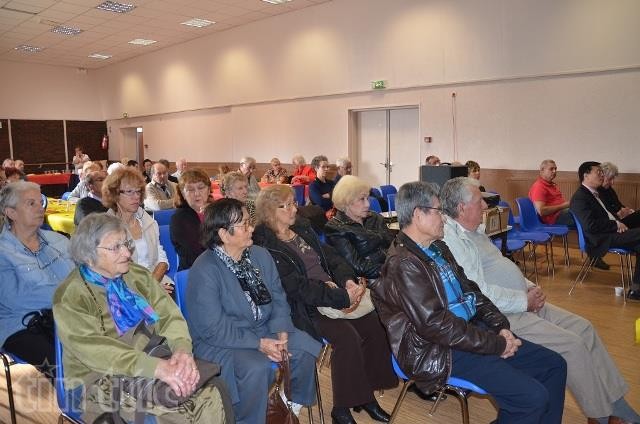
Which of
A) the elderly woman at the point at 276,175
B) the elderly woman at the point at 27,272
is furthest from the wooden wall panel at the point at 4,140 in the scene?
the elderly woman at the point at 27,272

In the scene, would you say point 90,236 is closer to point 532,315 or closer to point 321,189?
point 532,315

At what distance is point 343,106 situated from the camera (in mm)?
10156

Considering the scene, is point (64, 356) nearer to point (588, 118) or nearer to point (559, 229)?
point (559, 229)

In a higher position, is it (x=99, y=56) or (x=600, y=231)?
(x=99, y=56)

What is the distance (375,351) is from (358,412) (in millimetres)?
383

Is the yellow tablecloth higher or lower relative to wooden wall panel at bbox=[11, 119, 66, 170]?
lower

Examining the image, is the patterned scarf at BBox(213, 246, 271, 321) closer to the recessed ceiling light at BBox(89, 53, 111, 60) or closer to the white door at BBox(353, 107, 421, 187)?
the white door at BBox(353, 107, 421, 187)

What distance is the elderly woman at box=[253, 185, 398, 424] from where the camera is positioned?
8.42 feet

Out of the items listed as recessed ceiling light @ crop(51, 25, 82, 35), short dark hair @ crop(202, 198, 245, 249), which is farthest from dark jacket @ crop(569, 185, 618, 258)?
recessed ceiling light @ crop(51, 25, 82, 35)

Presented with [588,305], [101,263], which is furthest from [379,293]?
[588,305]

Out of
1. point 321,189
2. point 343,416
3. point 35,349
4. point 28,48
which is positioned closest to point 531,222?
point 321,189

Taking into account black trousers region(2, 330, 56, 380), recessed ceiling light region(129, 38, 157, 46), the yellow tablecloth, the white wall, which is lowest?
black trousers region(2, 330, 56, 380)

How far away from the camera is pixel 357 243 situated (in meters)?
3.47

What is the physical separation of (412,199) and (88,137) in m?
17.0
